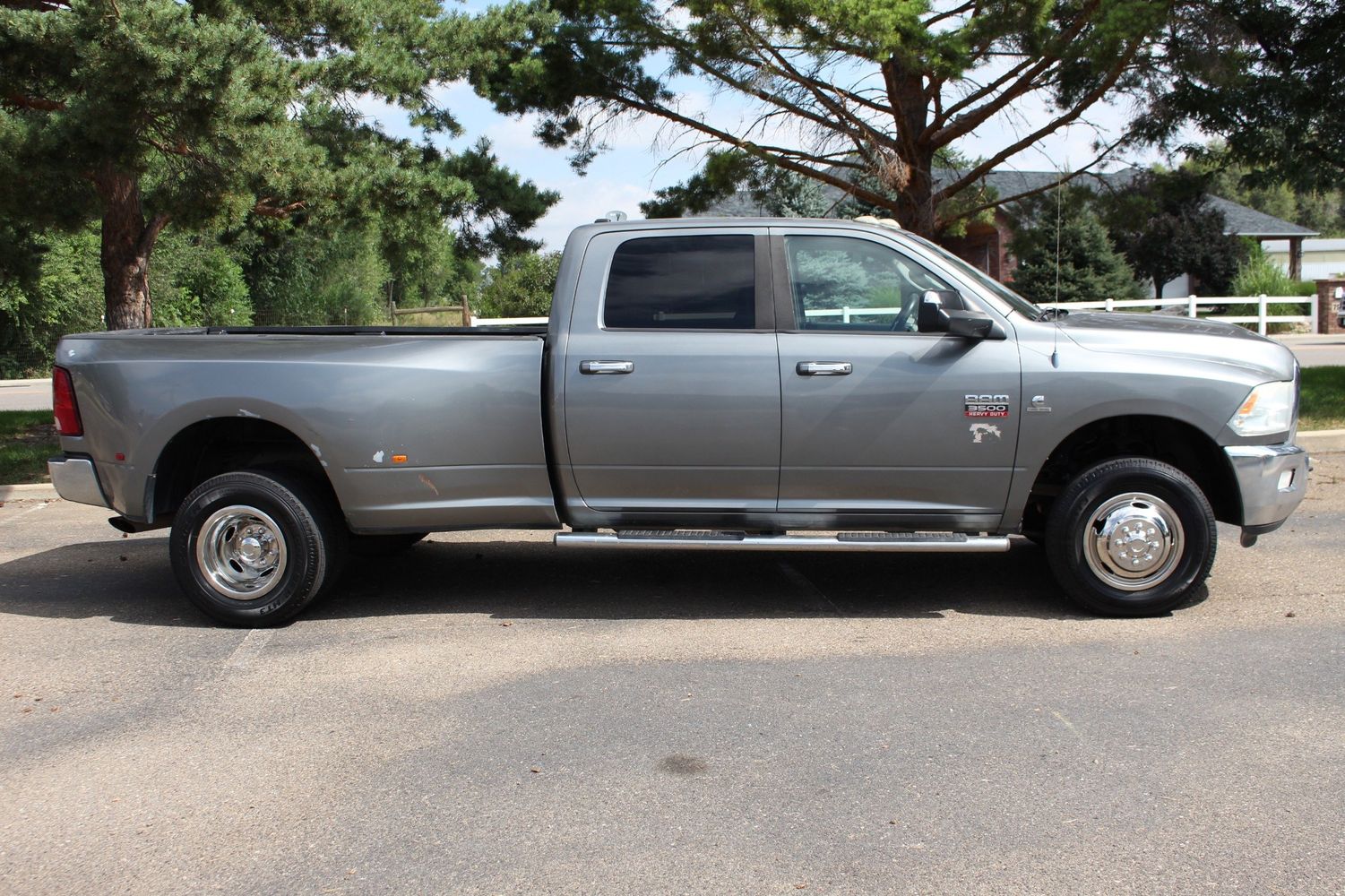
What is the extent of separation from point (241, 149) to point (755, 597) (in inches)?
290

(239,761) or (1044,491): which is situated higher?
(1044,491)

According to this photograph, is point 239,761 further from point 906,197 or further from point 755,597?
point 906,197

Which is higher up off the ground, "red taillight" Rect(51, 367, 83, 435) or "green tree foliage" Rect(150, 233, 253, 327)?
"green tree foliage" Rect(150, 233, 253, 327)

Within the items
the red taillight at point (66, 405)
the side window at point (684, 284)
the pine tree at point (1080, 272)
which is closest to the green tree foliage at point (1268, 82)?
the side window at point (684, 284)

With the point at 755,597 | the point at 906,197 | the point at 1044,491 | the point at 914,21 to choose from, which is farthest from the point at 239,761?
Answer: the point at 906,197

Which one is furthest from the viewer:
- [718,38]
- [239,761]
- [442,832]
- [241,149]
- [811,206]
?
[811,206]

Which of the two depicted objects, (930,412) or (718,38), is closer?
(930,412)

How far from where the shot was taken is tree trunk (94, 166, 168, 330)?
1398cm

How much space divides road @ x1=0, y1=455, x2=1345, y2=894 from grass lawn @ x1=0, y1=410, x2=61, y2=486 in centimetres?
478

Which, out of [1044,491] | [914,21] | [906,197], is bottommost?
[1044,491]

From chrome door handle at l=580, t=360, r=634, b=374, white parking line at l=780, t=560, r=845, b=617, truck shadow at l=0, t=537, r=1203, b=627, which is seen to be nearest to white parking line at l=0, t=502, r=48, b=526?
truck shadow at l=0, t=537, r=1203, b=627

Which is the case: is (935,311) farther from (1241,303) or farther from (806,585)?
(1241,303)

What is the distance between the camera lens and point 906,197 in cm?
1509

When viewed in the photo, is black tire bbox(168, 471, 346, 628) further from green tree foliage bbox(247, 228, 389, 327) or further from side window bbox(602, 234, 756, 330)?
green tree foliage bbox(247, 228, 389, 327)
